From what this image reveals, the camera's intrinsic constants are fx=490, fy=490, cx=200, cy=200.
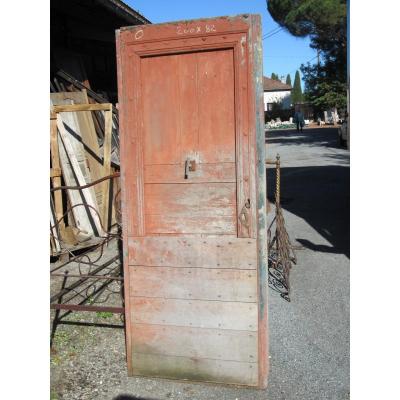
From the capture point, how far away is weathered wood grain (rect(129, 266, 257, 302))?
3104mm

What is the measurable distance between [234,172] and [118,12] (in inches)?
219

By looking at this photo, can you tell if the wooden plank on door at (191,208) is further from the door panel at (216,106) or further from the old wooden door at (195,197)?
the door panel at (216,106)

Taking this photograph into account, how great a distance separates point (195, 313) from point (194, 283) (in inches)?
7.9

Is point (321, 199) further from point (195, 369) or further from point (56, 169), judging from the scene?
point (195, 369)

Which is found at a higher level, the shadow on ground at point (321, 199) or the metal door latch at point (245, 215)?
the metal door latch at point (245, 215)

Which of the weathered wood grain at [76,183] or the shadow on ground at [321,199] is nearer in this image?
the weathered wood grain at [76,183]

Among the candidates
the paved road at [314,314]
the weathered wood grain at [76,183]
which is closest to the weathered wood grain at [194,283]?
the paved road at [314,314]

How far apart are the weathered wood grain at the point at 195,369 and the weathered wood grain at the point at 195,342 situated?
0.04 meters

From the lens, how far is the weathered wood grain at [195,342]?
10.3 feet

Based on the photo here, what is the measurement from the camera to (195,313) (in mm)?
3215

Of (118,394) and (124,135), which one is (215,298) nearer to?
(118,394)

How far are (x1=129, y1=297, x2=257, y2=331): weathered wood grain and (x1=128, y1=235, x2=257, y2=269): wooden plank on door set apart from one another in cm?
25

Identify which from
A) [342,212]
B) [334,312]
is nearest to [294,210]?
[342,212]

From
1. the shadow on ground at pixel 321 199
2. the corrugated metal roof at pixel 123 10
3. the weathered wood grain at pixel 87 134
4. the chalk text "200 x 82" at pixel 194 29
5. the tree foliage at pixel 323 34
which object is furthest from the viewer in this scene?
the tree foliage at pixel 323 34
